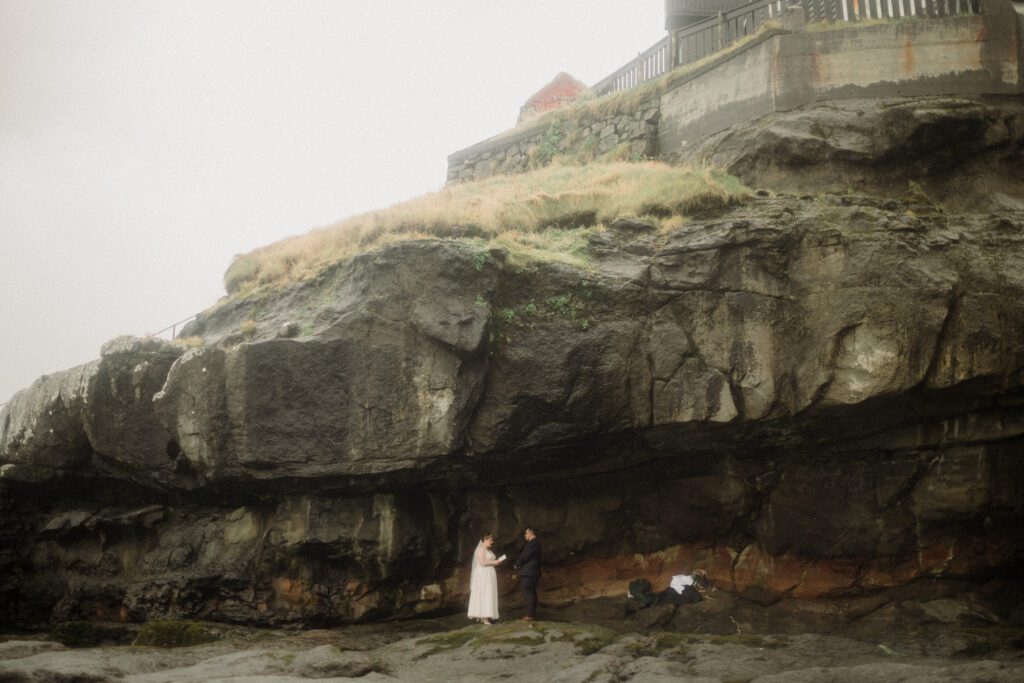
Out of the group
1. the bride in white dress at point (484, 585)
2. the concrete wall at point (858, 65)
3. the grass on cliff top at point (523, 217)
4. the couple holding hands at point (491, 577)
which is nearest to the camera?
the couple holding hands at point (491, 577)

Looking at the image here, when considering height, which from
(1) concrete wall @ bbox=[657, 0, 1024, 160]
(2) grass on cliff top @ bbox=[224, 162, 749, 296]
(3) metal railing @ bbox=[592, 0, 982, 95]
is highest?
(3) metal railing @ bbox=[592, 0, 982, 95]

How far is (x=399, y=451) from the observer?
15.0 meters

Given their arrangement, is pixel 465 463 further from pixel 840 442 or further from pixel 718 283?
pixel 840 442

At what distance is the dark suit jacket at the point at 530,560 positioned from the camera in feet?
50.3

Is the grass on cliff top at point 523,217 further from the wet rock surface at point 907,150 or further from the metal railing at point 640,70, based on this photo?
the metal railing at point 640,70

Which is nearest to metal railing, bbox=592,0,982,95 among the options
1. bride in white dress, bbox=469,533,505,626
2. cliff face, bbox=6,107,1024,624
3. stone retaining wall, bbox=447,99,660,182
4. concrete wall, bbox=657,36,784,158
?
concrete wall, bbox=657,36,784,158

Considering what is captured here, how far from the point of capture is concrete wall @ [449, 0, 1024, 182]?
1823 centimetres

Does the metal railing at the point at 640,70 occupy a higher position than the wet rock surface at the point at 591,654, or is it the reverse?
the metal railing at the point at 640,70

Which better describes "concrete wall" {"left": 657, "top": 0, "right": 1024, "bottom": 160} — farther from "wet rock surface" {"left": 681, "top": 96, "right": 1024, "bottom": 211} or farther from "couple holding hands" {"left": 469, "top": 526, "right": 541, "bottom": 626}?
"couple holding hands" {"left": 469, "top": 526, "right": 541, "bottom": 626}

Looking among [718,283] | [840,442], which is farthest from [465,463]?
[840,442]

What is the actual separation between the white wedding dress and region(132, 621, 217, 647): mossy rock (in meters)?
4.37

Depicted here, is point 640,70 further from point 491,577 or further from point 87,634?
point 87,634

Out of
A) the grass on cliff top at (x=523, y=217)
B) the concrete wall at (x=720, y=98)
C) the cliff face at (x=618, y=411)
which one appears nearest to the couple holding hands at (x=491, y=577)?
the cliff face at (x=618, y=411)

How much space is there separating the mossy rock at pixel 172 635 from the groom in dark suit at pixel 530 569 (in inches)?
206
